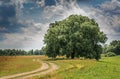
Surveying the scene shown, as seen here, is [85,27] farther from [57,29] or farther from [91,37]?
[57,29]

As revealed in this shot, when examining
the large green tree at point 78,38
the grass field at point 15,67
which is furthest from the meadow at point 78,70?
the large green tree at point 78,38

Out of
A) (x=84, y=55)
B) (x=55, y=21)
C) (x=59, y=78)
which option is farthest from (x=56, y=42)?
(x=59, y=78)

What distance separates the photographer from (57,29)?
105938 mm

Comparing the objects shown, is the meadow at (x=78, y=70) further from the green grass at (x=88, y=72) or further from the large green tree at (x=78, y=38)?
the large green tree at (x=78, y=38)

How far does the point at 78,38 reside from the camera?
9512 centimetres

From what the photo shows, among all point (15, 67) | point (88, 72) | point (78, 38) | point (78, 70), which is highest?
point (78, 38)

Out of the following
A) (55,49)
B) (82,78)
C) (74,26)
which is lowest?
(82,78)

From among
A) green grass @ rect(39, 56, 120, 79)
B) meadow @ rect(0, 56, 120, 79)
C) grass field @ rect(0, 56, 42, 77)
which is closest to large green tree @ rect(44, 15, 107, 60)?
grass field @ rect(0, 56, 42, 77)

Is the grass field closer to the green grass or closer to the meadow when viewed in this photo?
the meadow

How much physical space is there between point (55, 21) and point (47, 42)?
76.0 ft

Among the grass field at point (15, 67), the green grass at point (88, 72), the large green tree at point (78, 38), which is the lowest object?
the green grass at point (88, 72)

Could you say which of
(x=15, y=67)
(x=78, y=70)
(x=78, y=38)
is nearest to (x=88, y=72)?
(x=78, y=70)

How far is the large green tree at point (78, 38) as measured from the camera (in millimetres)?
95000

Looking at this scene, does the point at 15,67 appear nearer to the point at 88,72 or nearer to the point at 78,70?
the point at 78,70
